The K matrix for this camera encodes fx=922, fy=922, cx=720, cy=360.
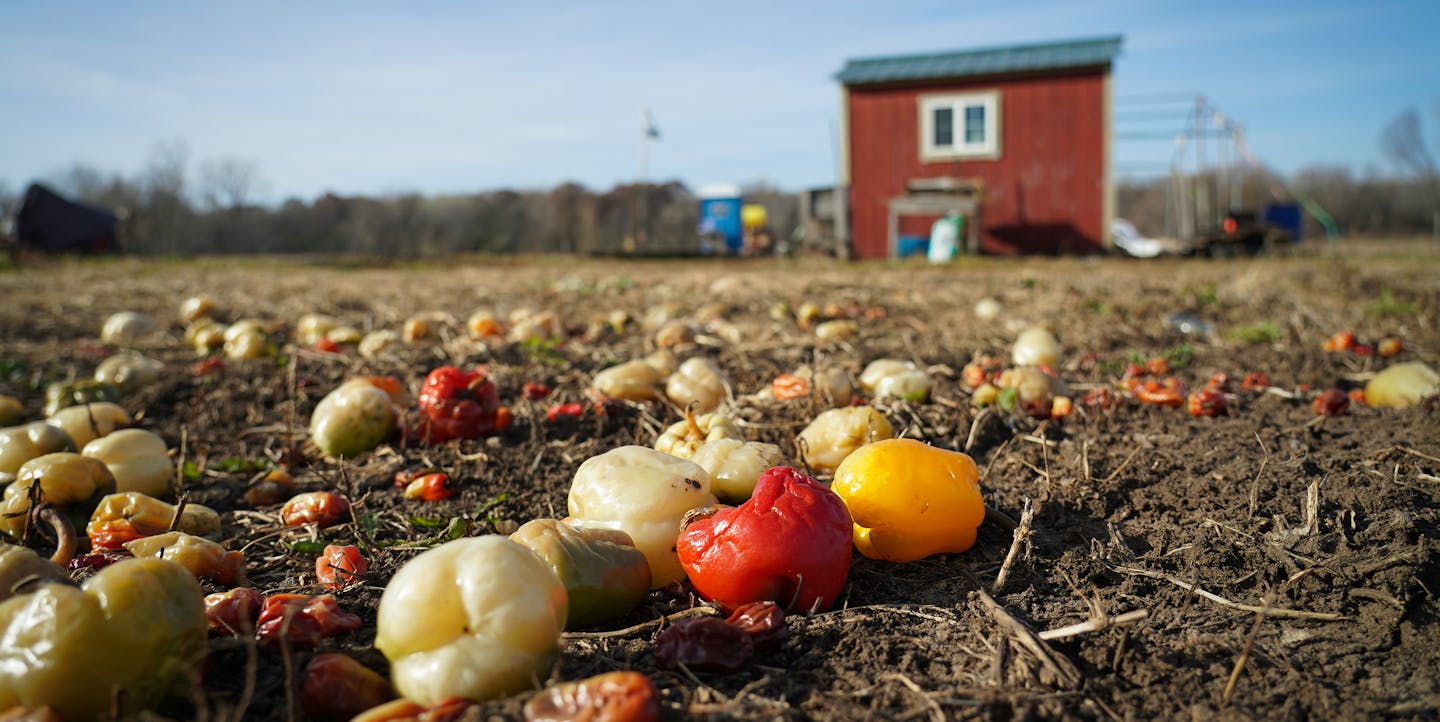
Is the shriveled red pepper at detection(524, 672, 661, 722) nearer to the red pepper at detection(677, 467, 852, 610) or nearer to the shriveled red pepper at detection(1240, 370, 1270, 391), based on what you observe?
the red pepper at detection(677, 467, 852, 610)

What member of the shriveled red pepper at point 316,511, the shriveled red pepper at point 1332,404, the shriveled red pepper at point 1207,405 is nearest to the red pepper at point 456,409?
the shriveled red pepper at point 316,511

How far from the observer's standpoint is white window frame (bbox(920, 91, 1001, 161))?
18.7m

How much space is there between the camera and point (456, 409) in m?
3.75

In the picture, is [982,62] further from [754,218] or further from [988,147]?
[754,218]

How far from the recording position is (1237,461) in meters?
3.09

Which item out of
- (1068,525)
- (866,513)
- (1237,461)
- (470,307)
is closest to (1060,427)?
(1237,461)

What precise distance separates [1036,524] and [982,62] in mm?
18216

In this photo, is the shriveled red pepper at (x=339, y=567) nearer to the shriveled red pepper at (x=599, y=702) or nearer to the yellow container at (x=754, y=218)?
the shriveled red pepper at (x=599, y=702)

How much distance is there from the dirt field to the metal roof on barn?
12973 mm

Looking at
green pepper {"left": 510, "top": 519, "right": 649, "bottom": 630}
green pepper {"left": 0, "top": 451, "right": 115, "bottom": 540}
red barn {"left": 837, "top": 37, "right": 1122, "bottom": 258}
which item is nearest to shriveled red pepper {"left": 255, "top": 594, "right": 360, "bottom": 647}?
green pepper {"left": 510, "top": 519, "right": 649, "bottom": 630}

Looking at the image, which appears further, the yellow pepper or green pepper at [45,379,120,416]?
green pepper at [45,379,120,416]

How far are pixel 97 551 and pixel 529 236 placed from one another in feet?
103

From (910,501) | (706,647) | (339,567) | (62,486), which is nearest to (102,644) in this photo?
(339,567)

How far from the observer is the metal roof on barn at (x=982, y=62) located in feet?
59.3
